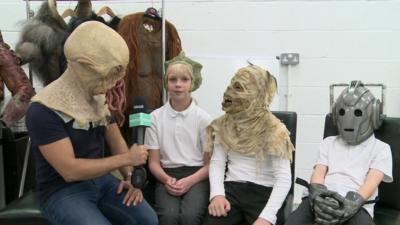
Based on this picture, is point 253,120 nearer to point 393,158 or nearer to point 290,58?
point 393,158

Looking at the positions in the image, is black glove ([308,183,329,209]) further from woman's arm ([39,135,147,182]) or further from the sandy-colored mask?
the sandy-colored mask

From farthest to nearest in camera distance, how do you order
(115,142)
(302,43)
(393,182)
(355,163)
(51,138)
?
(302,43)
(393,182)
(355,163)
(115,142)
(51,138)

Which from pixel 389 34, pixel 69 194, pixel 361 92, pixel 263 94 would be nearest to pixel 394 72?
pixel 389 34

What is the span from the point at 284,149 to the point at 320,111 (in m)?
1.22

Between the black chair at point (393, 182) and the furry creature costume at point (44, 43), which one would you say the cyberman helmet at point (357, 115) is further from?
the furry creature costume at point (44, 43)

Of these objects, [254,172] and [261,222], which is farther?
[254,172]

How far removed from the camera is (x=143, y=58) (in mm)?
2383

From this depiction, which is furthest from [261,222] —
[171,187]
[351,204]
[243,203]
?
[171,187]

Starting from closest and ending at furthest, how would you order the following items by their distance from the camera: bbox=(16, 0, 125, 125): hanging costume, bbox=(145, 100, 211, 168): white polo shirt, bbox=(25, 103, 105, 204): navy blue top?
bbox=(25, 103, 105, 204): navy blue top, bbox=(145, 100, 211, 168): white polo shirt, bbox=(16, 0, 125, 125): hanging costume

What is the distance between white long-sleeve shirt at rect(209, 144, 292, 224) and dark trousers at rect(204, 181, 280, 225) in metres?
0.03

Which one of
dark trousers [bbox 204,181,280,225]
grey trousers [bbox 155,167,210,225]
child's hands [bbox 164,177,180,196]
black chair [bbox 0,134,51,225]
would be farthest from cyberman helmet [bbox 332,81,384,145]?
black chair [bbox 0,134,51,225]

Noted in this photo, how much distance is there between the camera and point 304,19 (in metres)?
2.83

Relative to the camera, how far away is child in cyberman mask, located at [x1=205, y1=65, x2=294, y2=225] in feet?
5.85

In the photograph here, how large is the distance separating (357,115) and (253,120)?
0.46 metres
